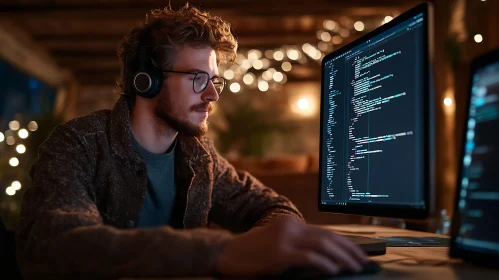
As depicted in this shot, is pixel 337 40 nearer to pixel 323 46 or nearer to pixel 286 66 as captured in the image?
pixel 323 46

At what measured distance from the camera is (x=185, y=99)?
158 cm

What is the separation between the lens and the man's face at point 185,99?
1.57 m

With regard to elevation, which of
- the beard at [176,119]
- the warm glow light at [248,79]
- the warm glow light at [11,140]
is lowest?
the beard at [176,119]

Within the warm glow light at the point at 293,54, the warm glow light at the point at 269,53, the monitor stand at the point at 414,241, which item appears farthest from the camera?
the warm glow light at the point at 269,53

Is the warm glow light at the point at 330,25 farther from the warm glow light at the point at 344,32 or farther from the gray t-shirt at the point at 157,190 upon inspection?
the gray t-shirt at the point at 157,190

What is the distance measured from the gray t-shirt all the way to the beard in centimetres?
10

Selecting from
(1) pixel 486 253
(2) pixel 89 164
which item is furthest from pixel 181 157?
(1) pixel 486 253

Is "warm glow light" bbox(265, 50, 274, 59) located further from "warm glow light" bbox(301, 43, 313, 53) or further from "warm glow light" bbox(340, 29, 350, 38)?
"warm glow light" bbox(340, 29, 350, 38)

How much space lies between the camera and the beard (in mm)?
1570

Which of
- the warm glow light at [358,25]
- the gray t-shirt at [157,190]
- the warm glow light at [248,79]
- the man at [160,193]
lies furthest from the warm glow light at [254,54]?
the gray t-shirt at [157,190]

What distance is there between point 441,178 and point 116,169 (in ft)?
12.8

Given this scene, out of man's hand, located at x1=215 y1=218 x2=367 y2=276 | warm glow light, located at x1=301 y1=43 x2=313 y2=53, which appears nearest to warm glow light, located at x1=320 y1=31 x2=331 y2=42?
warm glow light, located at x1=301 y1=43 x2=313 y2=53

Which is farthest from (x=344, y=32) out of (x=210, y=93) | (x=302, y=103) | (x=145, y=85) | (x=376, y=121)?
(x=376, y=121)

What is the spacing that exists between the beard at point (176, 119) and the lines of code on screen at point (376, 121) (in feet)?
1.54
